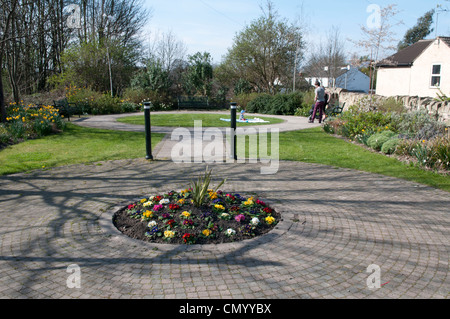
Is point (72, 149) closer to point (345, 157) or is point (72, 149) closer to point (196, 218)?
point (196, 218)

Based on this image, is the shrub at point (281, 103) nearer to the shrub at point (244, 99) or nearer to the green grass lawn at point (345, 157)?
the shrub at point (244, 99)

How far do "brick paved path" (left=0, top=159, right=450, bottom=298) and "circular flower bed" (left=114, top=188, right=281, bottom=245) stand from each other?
191mm

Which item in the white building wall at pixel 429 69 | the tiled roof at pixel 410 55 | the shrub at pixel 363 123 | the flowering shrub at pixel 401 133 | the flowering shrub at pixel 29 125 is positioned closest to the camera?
the flowering shrub at pixel 401 133

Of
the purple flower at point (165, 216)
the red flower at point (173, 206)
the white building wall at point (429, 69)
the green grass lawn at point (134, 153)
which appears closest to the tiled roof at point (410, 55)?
the white building wall at point (429, 69)

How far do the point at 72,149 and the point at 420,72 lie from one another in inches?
1055

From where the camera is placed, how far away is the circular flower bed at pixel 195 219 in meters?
4.39

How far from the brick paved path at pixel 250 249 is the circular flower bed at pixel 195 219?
0.63ft

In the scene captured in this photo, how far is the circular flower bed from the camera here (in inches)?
173

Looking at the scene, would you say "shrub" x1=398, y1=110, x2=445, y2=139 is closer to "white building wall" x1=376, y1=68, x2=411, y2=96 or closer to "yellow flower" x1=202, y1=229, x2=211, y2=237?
"yellow flower" x1=202, y1=229, x2=211, y2=237

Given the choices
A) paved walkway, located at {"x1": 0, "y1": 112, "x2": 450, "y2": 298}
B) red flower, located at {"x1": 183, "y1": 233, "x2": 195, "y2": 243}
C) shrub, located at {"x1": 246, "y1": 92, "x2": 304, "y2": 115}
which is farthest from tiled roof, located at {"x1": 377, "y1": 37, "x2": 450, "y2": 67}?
red flower, located at {"x1": 183, "y1": 233, "x2": 195, "y2": 243}

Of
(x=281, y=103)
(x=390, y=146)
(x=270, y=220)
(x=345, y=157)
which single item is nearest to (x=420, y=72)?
(x=281, y=103)
